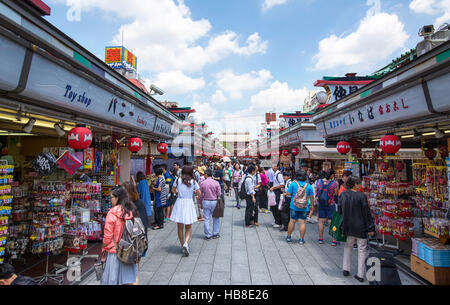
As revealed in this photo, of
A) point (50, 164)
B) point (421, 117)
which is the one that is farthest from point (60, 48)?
point (421, 117)

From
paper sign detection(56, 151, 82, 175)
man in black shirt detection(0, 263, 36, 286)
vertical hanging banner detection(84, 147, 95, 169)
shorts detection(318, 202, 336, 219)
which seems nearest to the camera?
man in black shirt detection(0, 263, 36, 286)

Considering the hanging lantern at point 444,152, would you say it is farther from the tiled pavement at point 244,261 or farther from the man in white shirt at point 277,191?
the man in white shirt at point 277,191

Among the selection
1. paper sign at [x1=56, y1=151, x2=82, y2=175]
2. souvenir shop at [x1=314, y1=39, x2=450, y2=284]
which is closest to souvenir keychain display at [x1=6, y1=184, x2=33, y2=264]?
paper sign at [x1=56, y1=151, x2=82, y2=175]

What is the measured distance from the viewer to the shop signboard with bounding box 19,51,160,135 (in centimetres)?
341

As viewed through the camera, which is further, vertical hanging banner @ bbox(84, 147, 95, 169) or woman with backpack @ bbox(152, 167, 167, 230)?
woman with backpack @ bbox(152, 167, 167, 230)

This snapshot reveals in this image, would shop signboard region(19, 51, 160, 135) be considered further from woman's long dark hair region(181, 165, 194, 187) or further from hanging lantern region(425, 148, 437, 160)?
hanging lantern region(425, 148, 437, 160)

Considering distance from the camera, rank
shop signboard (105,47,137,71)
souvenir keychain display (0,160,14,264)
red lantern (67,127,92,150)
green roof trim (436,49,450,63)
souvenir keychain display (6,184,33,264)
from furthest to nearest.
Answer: shop signboard (105,47,137,71) → souvenir keychain display (6,184,33,264) → red lantern (67,127,92,150) → souvenir keychain display (0,160,14,264) → green roof trim (436,49,450,63)

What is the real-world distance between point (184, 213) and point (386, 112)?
215 inches

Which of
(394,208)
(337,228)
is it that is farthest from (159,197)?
(394,208)

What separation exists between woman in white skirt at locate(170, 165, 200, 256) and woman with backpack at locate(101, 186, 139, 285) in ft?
7.70

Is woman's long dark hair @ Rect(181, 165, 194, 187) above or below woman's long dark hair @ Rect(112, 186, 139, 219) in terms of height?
above
